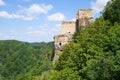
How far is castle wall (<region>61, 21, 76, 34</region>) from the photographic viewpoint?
54.5 metres

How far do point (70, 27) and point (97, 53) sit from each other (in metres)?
17.9

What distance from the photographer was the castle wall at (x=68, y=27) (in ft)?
179

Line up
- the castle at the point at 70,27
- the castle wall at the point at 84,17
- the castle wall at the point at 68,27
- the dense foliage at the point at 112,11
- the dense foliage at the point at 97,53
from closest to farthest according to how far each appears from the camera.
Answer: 1. the dense foliage at the point at 97,53
2. the dense foliage at the point at 112,11
3. the castle wall at the point at 84,17
4. the castle at the point at 70,27
5. the castle wall at the point at 68,27

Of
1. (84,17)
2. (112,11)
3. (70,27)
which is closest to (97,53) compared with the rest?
(112,11)

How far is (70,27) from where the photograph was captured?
54.8 m

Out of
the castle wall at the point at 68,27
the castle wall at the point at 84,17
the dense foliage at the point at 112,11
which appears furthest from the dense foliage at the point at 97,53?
the castle wall at the point at 68,27

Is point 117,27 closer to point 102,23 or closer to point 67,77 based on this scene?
point 102,23

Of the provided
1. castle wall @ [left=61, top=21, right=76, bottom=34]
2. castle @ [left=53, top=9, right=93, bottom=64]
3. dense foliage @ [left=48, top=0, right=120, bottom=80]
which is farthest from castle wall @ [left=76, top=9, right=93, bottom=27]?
dense foliage @ [left=48, top=0, right=120, bottom=80]

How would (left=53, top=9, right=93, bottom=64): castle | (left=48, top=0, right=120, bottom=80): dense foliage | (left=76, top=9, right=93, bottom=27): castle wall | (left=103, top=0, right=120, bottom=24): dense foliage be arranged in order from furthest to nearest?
(left=53, top=9, right=93, bottom=64): castle
(left=76, top=9, right=93, bottom=27): castle wall
(left=103, top=0, right=120, bottom=24): dense foliage
(left=48, top=0, right=120, bottom=80): dense foliage

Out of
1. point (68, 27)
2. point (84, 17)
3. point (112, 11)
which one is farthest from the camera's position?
point (68, 27)

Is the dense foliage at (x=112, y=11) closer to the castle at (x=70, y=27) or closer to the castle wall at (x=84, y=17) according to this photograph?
the castle wall at (x=84, y=17)

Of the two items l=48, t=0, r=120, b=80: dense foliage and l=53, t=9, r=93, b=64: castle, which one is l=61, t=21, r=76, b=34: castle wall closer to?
l=53, t=9, r=93, b=64: castle

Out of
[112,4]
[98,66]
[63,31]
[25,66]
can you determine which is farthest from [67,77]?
[25,66]

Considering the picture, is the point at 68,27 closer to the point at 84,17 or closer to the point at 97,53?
the point at 84,17
